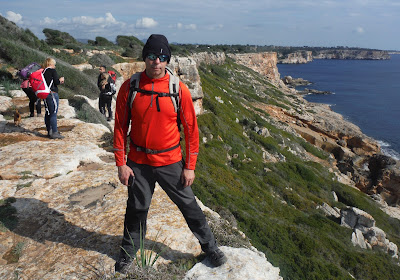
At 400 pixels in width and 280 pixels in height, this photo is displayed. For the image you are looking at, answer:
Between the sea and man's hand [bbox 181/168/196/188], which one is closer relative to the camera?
man's hand [bbox 181/168/196/188]

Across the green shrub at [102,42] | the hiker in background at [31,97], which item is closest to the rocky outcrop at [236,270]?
the hiker in background at [31,97]

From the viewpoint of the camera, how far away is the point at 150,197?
3250 mm

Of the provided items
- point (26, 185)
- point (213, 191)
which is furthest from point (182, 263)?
point (213, 191)

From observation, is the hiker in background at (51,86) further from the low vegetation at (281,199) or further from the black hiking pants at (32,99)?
the low vegetation at (281,199)

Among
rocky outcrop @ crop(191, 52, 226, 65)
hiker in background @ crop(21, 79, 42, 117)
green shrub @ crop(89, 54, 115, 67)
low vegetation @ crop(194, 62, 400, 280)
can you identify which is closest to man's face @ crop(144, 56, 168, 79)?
hiker in background @ crop(21, 79, 42, 117)

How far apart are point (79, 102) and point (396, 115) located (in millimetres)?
74478

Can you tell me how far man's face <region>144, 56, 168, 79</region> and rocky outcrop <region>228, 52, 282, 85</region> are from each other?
9845 centimetres

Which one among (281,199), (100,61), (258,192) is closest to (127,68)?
(100,61)

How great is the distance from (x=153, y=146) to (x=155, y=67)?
0.86 m

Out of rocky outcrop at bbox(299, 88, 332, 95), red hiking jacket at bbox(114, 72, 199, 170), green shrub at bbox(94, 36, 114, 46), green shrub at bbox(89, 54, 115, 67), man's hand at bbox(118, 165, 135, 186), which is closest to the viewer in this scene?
red hiking jacket at bbox(114, 72, 199, 170)

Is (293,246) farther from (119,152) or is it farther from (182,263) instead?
(119,152)

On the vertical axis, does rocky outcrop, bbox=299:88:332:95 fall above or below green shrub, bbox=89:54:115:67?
below

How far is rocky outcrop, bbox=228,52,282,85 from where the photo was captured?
10006 centimetres

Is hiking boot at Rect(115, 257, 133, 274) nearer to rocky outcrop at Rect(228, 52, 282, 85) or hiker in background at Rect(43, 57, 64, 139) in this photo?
hiker in background at Rect(43, 57, 64, 139)
